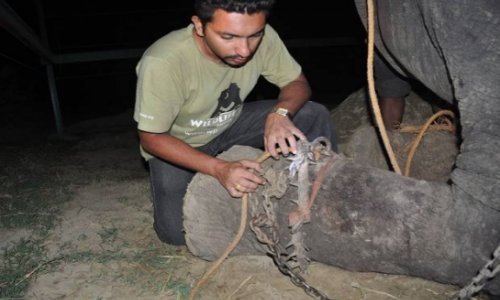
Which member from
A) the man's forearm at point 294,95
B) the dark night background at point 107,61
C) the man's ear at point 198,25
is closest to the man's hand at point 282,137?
the man's forearm at point 294,95

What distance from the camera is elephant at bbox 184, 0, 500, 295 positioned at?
123cm

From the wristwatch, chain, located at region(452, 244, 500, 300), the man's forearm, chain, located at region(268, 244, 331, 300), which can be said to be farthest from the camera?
the man's forearm

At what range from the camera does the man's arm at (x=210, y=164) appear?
163 centimetres

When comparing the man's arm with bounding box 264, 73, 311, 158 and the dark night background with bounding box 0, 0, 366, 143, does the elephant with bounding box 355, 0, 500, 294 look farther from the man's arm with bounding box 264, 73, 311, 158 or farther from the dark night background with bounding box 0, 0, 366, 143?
the dark night background with bounding box 0, 0, 366, 143

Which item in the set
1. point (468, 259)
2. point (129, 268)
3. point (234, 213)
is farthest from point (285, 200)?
point (129, 268)

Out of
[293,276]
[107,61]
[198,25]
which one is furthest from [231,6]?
[107,61]

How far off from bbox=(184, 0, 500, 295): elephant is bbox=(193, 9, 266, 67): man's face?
20.5 inches

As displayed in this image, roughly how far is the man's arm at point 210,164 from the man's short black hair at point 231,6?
527 mm

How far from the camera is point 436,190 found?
1411mm

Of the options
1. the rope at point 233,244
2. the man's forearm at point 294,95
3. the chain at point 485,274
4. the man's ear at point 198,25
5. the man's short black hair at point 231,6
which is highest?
the man's short black hair at point 231,6

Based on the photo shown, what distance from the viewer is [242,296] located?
1687 millimetres

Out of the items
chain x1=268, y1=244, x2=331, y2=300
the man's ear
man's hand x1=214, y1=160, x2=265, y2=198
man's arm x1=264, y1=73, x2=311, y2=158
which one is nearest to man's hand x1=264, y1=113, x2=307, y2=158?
man's arm x1=264, y1=73, x2=311, y2=158

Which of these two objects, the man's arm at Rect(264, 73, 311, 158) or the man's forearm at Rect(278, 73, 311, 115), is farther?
the man's forearm at Rect(278, 73, 311, 115)

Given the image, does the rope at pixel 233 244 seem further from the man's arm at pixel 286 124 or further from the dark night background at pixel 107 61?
the dark night background at pixel 107 61
